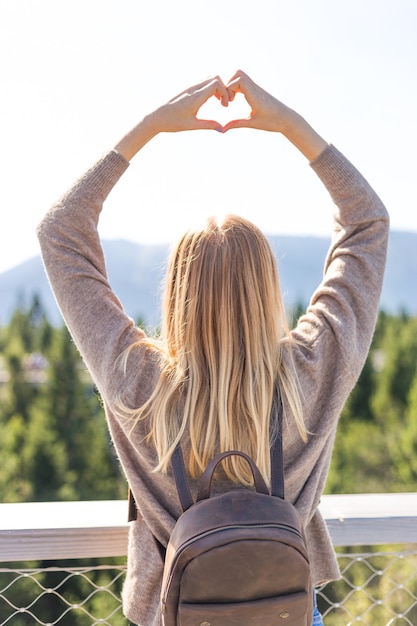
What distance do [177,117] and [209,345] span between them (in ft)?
1.47

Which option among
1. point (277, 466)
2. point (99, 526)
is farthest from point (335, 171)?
point (99, 526)

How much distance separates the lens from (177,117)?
1.37 m

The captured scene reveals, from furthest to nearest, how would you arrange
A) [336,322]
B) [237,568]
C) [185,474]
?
[336,322] → [185,474] → [237,568]

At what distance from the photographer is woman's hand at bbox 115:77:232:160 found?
1368 mm

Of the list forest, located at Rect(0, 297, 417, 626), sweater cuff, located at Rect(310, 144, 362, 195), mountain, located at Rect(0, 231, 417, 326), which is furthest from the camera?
mountain, located at Rect(0, 231, 417, 326)

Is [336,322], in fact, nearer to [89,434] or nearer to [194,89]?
[194,89]

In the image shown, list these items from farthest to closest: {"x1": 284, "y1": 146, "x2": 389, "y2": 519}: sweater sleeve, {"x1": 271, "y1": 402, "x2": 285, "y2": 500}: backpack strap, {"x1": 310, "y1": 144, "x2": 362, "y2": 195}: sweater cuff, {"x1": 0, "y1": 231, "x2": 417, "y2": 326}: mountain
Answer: {"x1": 0, "y1": 231, "x2": 417, "y2": 326}: mountain, {"x1": 310, "y1": 144, "x2": 362, "y2": 195}: sweater cuff, {"x1": 284, "y1": 146, "x2": 389, "y2": 519}: sweater sleeve, {"x1": 271, "y1": 402, "x2": 285, "y2": 500}: backpack strap

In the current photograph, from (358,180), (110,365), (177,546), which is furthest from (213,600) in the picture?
(358,180)

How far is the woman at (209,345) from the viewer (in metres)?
1.21

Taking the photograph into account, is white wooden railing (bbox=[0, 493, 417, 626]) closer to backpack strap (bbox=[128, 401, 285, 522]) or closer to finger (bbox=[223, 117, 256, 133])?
backpack strap (bbox=[128, 401, 285, 522])

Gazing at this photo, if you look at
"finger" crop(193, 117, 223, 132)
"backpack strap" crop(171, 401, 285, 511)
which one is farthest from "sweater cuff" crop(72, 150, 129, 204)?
"backpack strap" crop(171, 401, 285, 511)

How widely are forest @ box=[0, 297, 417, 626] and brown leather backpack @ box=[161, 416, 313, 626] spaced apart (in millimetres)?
18320

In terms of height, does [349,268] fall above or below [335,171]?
below

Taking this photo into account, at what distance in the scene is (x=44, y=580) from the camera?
1298cm
